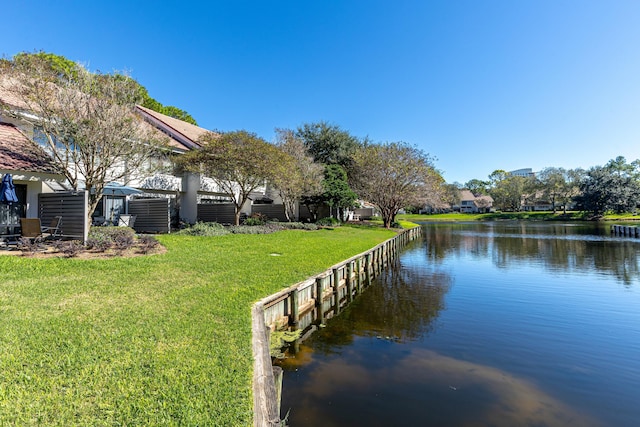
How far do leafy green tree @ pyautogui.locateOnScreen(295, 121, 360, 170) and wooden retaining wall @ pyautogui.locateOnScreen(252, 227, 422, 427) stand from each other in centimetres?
2257

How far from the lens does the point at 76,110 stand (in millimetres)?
13094

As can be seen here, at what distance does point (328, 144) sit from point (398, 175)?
970cm

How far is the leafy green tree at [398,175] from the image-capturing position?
34.6 metres

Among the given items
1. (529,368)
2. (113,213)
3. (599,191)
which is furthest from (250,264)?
(599,191)

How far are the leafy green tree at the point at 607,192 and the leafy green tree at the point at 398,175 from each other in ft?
174

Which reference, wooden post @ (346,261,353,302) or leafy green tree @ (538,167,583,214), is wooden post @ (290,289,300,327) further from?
leafy green tree @ (538,167,583,214)

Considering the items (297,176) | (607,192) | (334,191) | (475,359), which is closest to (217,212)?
(297,176)

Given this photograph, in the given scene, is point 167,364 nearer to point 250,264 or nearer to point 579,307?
point 250,264

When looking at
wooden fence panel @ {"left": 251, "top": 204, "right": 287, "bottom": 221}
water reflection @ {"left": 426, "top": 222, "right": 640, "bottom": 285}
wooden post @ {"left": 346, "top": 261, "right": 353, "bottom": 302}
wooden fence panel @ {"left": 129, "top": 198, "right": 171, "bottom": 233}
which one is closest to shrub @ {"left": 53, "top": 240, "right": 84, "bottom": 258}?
wooden fence panel @ {"left": 129, "top": 198, "right": 171, "bottom": 233}

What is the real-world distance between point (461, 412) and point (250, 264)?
25.8 feet

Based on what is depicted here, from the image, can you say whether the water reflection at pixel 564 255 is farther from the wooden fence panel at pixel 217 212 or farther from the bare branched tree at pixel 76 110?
the bare branched tree at pixel 76 110

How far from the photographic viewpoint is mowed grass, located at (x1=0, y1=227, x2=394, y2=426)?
3.72 m

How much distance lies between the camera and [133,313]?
21.1ft

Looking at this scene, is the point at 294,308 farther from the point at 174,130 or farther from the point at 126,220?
the point at 174,130
